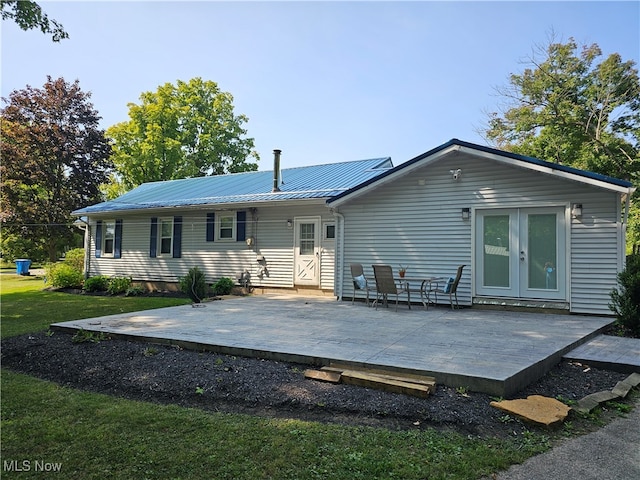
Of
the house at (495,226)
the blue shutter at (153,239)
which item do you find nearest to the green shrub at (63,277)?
the blue shutter at (153,239)

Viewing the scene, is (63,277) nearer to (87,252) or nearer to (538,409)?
(87,252)

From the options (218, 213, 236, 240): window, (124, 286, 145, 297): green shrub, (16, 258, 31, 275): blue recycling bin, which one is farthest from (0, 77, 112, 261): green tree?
(218, 213, 236, 240): window

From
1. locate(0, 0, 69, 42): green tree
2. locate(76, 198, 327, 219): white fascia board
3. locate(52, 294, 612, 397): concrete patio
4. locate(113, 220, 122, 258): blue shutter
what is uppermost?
locate(0, 0, 69, 42): green tree

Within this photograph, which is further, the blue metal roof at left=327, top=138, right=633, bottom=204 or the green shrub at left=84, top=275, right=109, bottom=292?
the green shrub at left=84, top=275, right=109, bottom=292

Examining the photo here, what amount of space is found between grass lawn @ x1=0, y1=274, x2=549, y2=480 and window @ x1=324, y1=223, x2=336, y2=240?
776 cm

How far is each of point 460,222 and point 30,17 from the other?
10257 mm

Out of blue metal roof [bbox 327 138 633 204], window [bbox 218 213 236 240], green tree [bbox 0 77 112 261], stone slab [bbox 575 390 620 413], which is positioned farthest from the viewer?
green tree [bbox 0 77 112 261]

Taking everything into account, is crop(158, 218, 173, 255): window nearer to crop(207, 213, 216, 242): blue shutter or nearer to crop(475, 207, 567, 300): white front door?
crop(207, 213, 216, 242): blue shutter

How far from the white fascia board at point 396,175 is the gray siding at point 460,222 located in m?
0.22

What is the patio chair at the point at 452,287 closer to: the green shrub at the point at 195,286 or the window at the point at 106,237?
the green shrub at the point at 195,286

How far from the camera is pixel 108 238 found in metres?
15.6

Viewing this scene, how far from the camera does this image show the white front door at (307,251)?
11.1m

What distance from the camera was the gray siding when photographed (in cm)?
732

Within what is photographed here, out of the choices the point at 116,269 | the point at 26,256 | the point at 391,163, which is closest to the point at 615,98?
the point at 391,163
